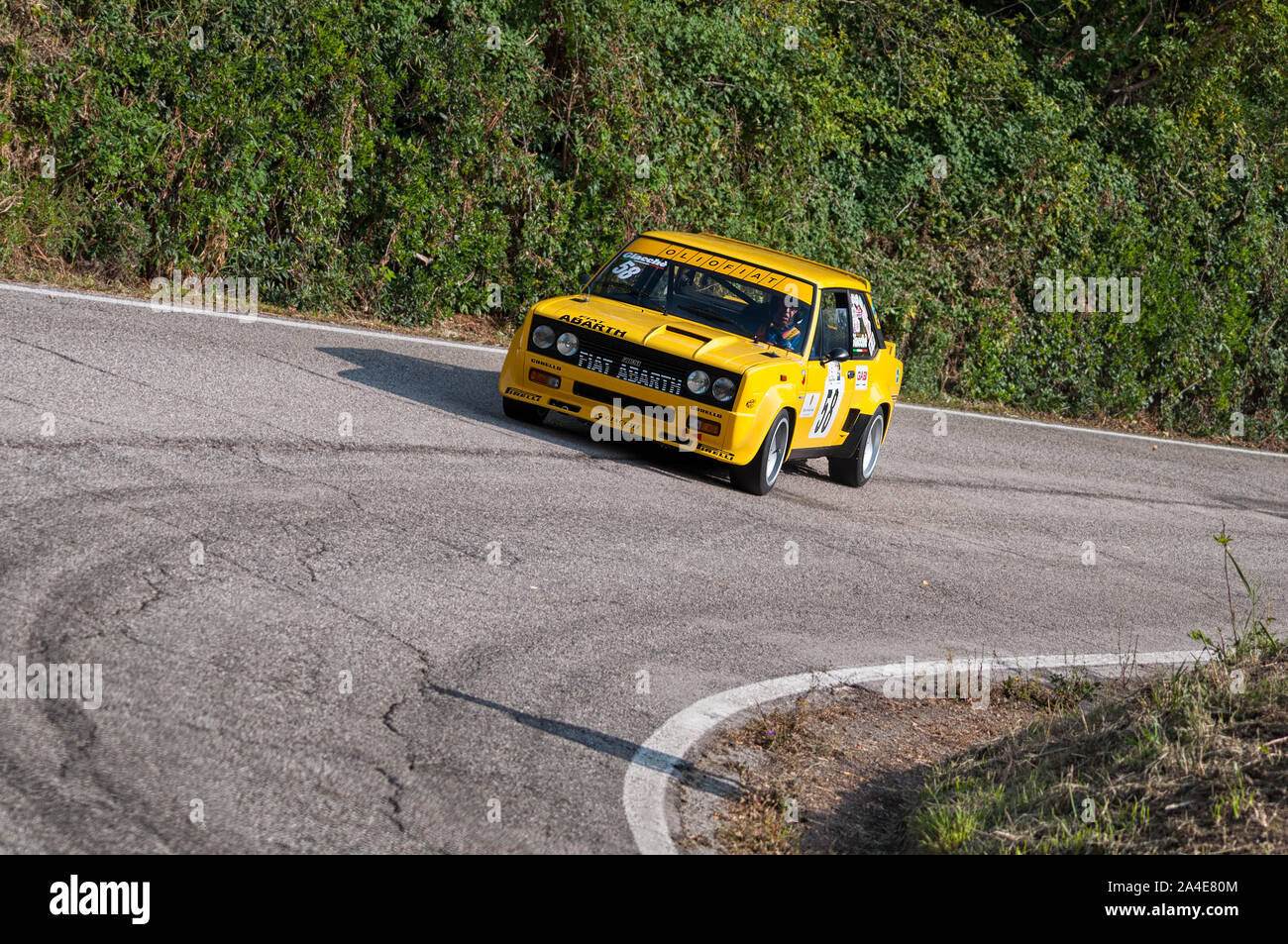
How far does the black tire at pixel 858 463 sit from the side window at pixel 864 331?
1.99ft

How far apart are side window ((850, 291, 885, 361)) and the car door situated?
0.08 metres

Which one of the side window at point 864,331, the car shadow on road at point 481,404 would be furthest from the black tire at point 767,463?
the side window at point 864,331

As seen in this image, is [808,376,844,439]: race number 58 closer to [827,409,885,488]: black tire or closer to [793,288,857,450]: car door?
[793,288,857,450]: car door

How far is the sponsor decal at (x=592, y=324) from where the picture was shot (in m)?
10.1

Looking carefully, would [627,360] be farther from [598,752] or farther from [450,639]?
[598,752]

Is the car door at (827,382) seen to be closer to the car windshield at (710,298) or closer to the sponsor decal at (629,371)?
the car windshield at (710,298)

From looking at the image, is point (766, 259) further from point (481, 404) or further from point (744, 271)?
point (481, 404)

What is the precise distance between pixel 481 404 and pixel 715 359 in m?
2.38

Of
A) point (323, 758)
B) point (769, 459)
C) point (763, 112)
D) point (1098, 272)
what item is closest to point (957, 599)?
point (769, 459)

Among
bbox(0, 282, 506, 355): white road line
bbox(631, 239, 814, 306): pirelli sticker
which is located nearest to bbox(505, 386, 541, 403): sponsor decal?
bbox(631, 239, 814, 306): pirelli sticker

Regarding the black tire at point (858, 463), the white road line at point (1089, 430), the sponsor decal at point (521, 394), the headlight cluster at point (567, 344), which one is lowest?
the white road line at point (1089, 430)

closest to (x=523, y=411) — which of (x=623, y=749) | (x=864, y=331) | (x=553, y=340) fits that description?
(x=553, y=340)

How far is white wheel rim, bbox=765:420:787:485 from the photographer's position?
34.1ft

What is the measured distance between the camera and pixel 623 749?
553 centimetres
